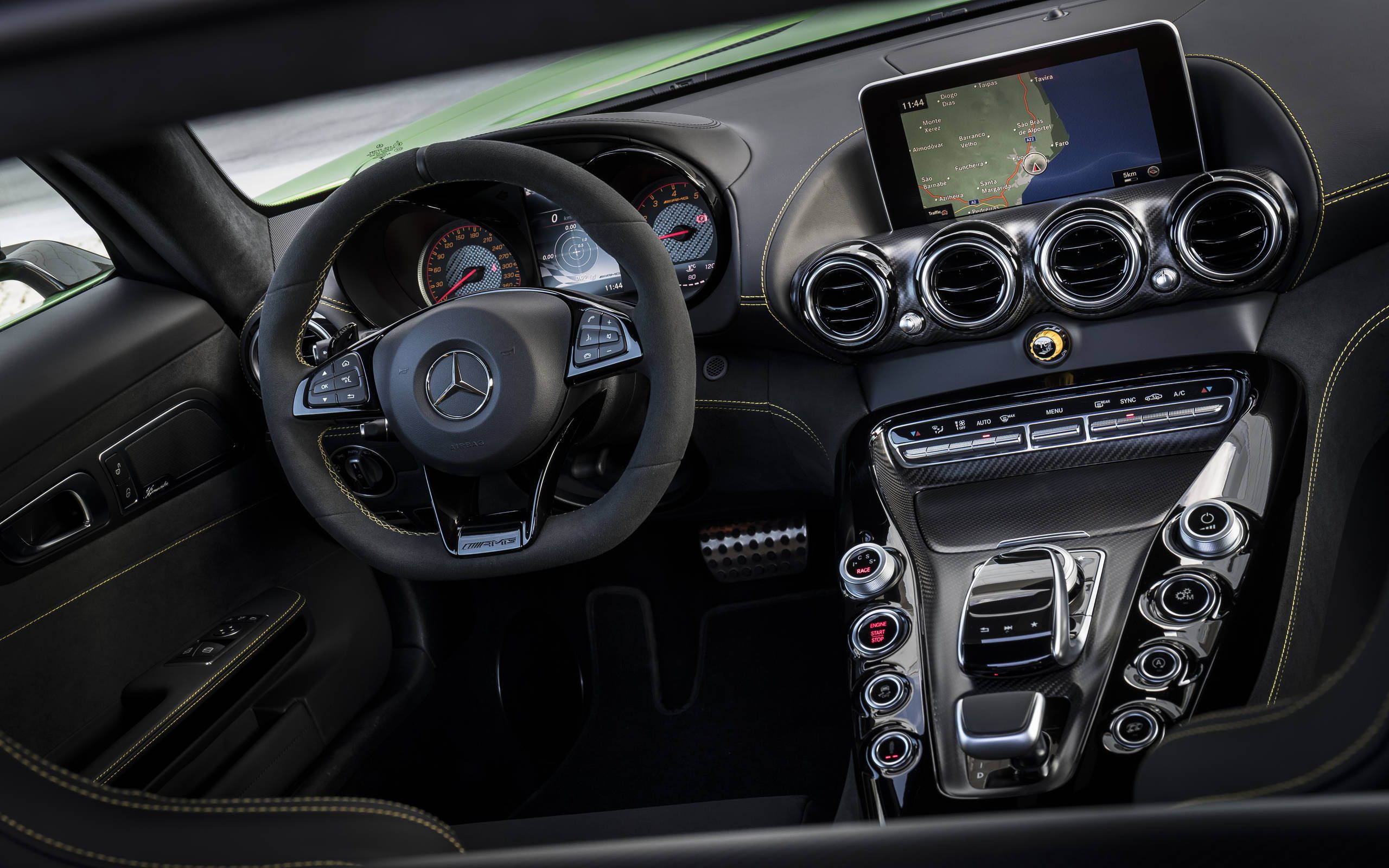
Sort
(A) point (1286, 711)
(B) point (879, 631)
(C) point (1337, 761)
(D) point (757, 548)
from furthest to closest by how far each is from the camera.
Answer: (D) point (757, 548) < (B) point (879, 631) < (A) point (1286, 711) < (C) point (1337, 761)

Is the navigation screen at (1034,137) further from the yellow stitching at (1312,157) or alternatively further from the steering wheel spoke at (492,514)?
the steering wheel spoke at (492,514)

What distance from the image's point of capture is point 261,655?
1821 millimetres

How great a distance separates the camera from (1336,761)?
710 mm

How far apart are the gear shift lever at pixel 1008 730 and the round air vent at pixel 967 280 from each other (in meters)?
0.65

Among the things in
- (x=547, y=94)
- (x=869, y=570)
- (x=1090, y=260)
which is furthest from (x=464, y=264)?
(x=1090, y=260)

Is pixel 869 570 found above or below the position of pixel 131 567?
below

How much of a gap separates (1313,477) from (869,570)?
0.67 meters

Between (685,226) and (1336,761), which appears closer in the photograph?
(1336,761)

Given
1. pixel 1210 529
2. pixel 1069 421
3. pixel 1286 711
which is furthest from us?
pixel 1069 421

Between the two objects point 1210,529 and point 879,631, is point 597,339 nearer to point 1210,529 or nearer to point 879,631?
point 879,631

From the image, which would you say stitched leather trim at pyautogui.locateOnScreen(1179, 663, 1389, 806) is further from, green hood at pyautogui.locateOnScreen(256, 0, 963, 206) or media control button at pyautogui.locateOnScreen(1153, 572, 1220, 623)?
green hood at pyautogui.locateOnScreen(256, 0, 963, 206)

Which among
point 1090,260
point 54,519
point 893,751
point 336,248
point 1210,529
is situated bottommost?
point 893,751

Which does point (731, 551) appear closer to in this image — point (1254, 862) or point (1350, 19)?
point (1350, 19)

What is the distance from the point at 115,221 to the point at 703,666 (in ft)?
5.00
